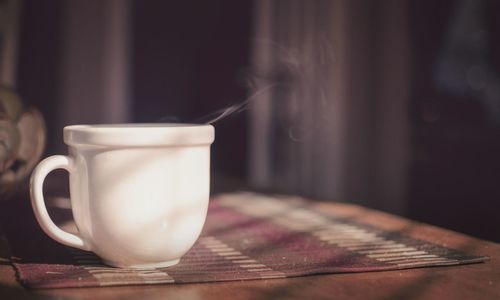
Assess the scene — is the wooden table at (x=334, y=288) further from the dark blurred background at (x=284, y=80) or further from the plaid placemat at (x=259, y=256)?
the dark blurred background at (x=284, y=80)

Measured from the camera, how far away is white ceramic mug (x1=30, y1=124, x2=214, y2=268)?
1.60 ft

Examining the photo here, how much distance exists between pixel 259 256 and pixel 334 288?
120mm

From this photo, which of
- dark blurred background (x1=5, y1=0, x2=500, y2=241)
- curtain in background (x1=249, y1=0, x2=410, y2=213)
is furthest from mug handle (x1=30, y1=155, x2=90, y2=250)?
curtain in background (x1=249, y1=0, x2=410, y2=213)

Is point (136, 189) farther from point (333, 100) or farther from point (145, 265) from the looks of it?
point (333, 100)

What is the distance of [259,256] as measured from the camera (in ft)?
1.87

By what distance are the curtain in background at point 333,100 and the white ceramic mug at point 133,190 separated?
1.97 meters

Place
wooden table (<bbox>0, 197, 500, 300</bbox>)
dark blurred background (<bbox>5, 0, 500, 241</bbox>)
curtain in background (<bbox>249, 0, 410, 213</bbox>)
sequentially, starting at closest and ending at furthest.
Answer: wooden table (<bbox>0, 197, 500, 300</bbox>) → dark blurred background (<bbox>5, 0, 500, 241</bbox>) → curtain in background (<bbox>249, 0, 410, 213</bbox>)

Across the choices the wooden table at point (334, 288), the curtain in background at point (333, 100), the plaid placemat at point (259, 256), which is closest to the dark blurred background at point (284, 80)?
the curtain in background at point (333, 100)

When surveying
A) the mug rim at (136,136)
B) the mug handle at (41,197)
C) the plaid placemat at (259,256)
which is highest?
the mug rim at (136,136)

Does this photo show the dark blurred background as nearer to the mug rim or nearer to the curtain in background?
the curtain in background

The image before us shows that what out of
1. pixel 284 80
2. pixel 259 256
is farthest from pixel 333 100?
pixel 259 256

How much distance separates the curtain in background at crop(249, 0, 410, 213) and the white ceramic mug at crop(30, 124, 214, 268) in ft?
6.47

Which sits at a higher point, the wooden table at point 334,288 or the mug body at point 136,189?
the mug body at point 136,189

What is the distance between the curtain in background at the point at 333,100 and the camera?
2.51m
